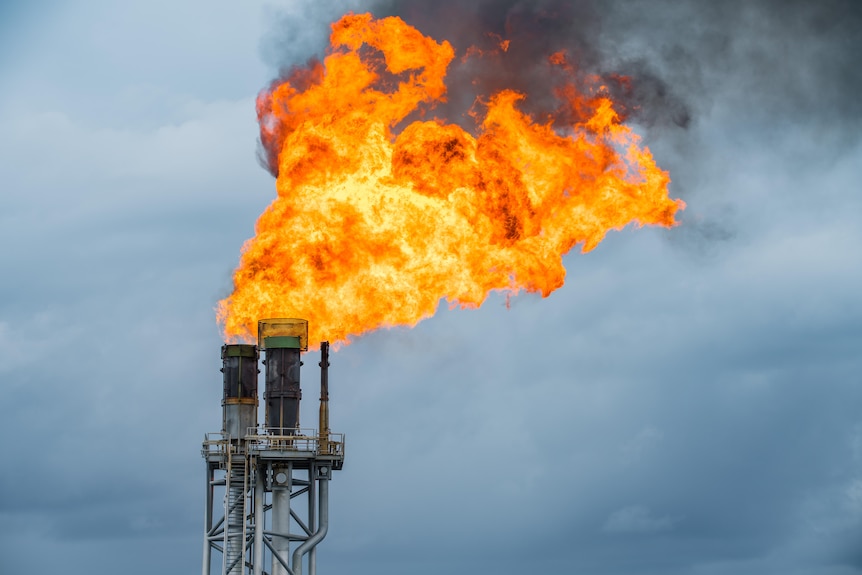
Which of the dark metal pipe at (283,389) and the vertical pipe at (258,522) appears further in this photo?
the dark metal pipe at (283,389)

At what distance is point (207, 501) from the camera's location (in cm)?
10544

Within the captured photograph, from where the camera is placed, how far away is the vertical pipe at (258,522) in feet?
336

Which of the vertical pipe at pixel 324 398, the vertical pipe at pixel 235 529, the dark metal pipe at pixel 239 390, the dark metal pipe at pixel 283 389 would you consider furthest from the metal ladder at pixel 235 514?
the vertical pipe at pixel 324 398

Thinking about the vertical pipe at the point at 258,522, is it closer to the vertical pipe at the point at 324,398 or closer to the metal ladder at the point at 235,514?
the metal ladder at the point at 235,514

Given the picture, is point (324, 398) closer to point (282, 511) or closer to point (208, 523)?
point (282, 511)

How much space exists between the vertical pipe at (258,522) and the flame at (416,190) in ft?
34.7

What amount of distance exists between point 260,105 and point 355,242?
30.0ft

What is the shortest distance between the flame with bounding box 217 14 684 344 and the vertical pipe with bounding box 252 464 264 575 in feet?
34.7

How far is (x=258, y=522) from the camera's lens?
Answer: 10338 cm

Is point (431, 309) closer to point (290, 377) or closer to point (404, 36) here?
A: point (290, 377)

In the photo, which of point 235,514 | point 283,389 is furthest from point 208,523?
point 283,389

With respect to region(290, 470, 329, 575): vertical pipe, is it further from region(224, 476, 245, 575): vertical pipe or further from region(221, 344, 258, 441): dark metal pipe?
region(221, 344, 258, 441): dark metal pipe

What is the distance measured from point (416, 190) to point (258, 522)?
1987 cm

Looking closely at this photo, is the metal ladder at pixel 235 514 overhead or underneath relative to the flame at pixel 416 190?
underneath
